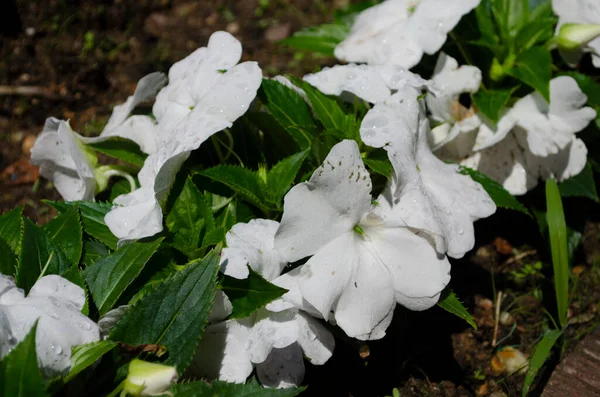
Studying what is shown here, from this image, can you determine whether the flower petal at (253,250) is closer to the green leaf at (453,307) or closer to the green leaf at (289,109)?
the green leaf at (289,109)

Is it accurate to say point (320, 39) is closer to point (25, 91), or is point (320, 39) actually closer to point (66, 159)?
point (66, 159)

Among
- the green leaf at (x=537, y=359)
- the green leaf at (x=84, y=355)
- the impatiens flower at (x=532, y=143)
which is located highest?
the green leaf at (x=84, y=355)

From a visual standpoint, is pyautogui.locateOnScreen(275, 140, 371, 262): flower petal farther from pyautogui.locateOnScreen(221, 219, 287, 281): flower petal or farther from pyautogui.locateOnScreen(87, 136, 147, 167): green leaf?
pyautogui.locateOnScreen(87, 136, 147, 167): green leaf

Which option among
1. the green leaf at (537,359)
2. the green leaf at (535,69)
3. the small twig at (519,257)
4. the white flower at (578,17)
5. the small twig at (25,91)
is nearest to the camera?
the green leaf at (537,359)

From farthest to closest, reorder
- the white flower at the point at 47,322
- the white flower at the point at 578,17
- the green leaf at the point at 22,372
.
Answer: the white flower at the point at 578,17
the white flower at the point at 47,322
the green leaf at the point at 22,372

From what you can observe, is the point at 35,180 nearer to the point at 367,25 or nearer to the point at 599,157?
the point at 367,25

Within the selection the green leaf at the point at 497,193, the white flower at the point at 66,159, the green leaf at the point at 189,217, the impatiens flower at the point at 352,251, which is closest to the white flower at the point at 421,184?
the impatiens flower at the point at 352,251
